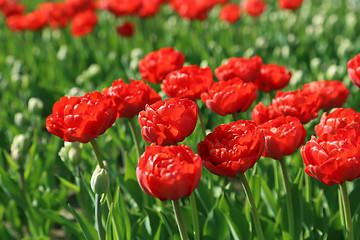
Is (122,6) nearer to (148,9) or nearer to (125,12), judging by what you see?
(125,12)

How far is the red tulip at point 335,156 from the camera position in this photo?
2.97ft

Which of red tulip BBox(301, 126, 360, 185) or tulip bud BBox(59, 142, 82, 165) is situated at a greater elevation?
red tulip BBox(301, 126, 360, 185)

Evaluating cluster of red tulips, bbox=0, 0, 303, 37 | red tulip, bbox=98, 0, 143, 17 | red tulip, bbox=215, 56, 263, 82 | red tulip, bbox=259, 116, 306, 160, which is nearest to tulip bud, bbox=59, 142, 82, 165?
red tulip, bbox=215, 56, 263, 82

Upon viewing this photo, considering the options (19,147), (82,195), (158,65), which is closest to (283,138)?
(158,65)

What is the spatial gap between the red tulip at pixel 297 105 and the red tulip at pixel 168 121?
0.32 meters

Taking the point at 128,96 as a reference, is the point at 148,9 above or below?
below

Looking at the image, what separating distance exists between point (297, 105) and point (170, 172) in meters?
0.51

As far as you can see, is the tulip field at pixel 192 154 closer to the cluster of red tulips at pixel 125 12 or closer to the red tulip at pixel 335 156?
the red tulip at pixel 335 156

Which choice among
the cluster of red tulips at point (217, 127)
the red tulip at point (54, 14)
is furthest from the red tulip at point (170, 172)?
the red tulip at point (54, 14)

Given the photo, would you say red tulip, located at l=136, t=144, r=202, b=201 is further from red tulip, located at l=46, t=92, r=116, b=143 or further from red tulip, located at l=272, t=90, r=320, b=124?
red tulip, located at l=272, t=90, r=320, b=124

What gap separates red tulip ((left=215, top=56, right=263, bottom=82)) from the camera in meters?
1.48

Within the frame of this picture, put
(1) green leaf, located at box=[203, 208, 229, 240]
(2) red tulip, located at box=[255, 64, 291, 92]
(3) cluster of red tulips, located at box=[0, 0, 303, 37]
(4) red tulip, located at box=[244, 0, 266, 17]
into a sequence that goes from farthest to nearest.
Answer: (4) red tulip, located at box=[244, 0, 266, 17] < (3) cluster of red tulips, located at box=[0, 0, 303, 37] < (2) red tulip, located at box=[255, 64, 291, 92] < (1) green leaf, located at box=[203, 208, 229, 240]

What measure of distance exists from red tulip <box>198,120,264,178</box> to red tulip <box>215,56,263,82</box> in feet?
1.76

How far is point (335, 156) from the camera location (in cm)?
91
